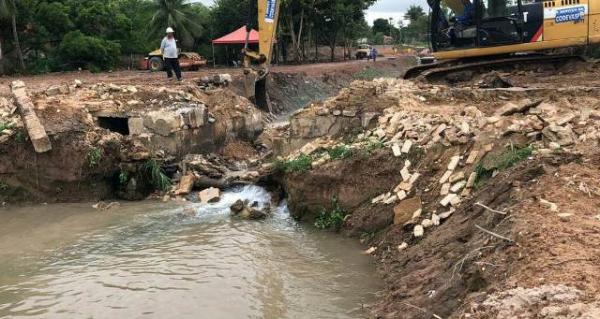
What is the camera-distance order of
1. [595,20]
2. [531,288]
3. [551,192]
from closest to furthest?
[531,288] < [551,192] < [595,20]

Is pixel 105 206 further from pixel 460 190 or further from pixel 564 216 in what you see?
pixel 564 216

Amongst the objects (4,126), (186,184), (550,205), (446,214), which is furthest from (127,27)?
(550,205)

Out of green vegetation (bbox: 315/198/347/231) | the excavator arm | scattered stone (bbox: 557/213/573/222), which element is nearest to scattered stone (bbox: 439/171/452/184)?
green vegetation (bbox: 315/198/347/231)

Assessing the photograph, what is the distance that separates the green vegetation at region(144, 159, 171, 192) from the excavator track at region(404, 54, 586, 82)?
635 centimetres

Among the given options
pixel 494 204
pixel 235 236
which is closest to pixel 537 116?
pixel 494 204

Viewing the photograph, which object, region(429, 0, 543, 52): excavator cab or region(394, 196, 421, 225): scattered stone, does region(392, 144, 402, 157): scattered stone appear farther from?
region(429, 0, 543, 52): excavator cab

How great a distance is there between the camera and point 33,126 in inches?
460

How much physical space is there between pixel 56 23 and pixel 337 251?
2833 cm

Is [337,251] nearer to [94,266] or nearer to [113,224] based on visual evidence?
[94,266]

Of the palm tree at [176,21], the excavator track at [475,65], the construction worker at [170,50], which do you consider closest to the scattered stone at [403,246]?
the excavator track at [475,65]

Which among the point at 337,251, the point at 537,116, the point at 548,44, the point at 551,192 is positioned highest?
the point at 548,44

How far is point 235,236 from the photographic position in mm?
9383

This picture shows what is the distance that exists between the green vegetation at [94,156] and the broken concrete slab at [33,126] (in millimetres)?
776

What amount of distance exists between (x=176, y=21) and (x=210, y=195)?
110ft
